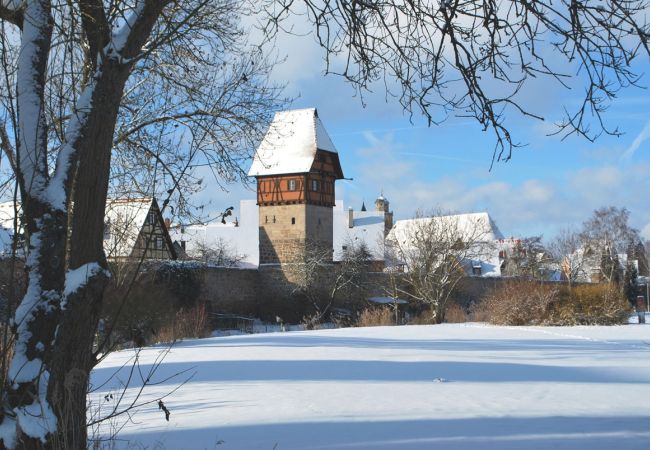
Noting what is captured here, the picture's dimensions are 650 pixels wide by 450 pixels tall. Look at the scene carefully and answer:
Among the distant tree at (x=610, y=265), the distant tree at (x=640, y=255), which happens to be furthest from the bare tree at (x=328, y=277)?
the distant tree at (x=640, y=255)

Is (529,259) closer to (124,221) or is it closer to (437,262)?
(437,262)

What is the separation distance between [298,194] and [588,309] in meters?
21.9

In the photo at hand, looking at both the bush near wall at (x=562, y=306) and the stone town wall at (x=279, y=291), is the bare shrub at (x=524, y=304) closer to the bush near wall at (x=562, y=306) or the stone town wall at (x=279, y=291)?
the bush near wall at (x=562, y=306)

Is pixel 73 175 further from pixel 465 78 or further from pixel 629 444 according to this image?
pixel 629 444

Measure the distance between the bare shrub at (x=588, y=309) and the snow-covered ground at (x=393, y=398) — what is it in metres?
7.50

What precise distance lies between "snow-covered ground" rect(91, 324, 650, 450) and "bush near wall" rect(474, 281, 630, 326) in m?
7.57

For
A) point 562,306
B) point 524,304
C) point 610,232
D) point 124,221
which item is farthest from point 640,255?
point 124,221

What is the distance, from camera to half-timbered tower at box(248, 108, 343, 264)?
130 feet

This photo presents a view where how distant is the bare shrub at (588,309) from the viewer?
20703 mm

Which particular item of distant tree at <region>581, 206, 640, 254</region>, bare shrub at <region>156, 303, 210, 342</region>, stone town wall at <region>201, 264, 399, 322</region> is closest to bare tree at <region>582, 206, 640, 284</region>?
distant tree at <region>581, 206, 640, 254</region>

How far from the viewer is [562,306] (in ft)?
68.5

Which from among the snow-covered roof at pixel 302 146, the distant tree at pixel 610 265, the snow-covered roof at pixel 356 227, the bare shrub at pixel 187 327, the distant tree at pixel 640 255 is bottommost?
the bare shrub at pixel 187 327

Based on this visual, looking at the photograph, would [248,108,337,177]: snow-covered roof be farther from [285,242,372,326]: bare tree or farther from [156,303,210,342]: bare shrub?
[156,303,210,342]: bare shrub

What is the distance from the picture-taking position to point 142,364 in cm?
1075
